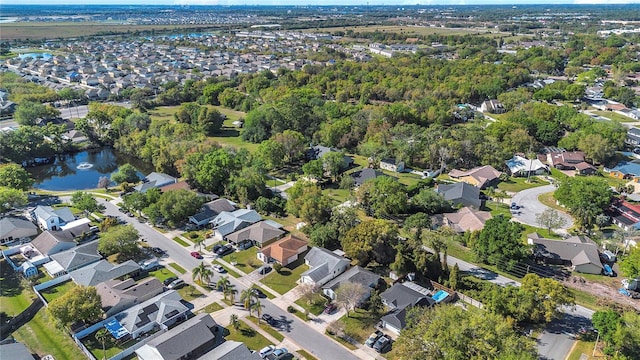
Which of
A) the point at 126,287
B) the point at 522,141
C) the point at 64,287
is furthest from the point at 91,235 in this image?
the point at 522,141

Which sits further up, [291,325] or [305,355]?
[291,325]

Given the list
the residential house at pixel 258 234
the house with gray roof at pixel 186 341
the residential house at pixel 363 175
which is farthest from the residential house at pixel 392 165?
the house with gray roof at pixel 186 341

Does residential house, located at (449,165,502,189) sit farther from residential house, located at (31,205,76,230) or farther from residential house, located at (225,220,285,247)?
residential house, located at (31,205,76,230)

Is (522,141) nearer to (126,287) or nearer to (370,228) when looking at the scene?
(370,228)

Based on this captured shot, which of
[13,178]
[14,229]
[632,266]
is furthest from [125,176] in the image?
[632,266]

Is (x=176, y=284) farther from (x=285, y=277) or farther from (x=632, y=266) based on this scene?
(x=632, y=266)

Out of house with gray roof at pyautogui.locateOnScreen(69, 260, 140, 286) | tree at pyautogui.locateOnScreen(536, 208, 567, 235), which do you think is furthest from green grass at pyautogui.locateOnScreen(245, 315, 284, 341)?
tree at pyautogui.locateOnScreen(536, 208, 567, 235)

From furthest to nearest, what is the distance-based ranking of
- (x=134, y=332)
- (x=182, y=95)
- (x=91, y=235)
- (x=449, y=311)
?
(x=182, y=95), (x=91, y=235), (x=134, y=332), (x=449, y=311)

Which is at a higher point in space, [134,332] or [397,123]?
[397,123]
